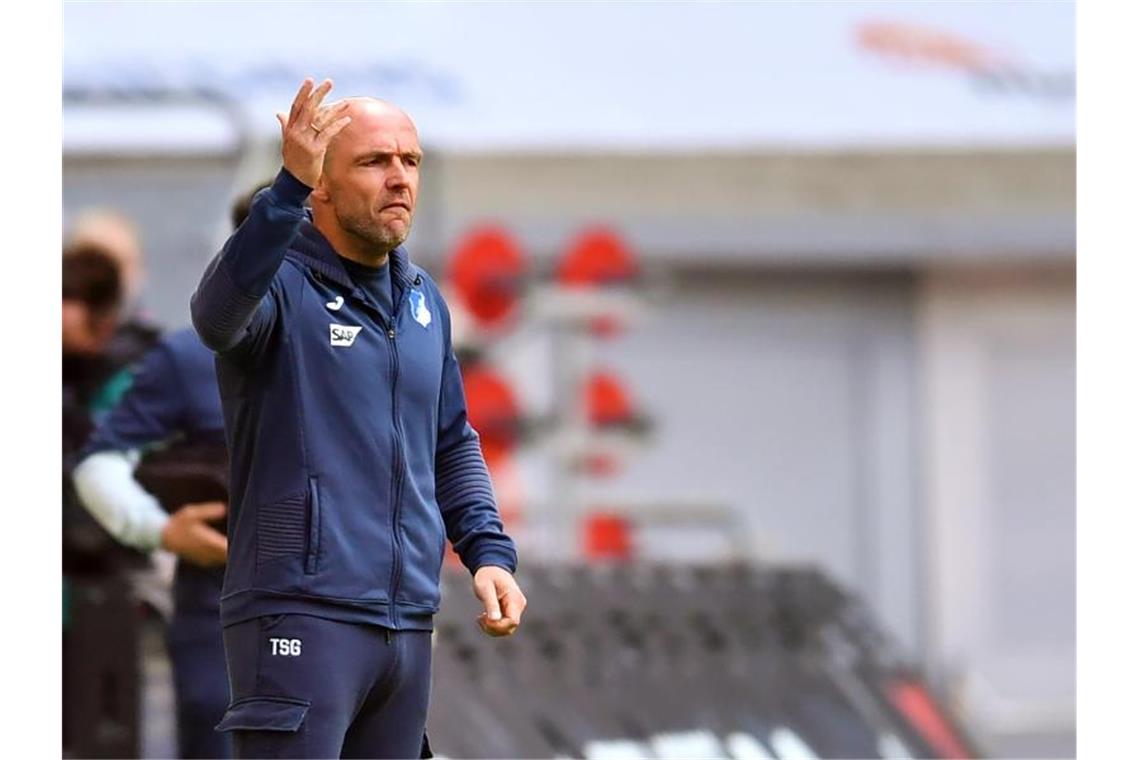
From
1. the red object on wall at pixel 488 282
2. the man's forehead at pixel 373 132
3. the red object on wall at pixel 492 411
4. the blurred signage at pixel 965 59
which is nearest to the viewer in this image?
the man's forehead at pixel 373 132

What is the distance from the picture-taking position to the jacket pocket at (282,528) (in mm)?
3715

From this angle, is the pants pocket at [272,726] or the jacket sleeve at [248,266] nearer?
the jacket sleeve at [248,266]

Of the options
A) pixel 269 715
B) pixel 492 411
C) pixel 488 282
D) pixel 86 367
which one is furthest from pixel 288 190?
pixel 488 282

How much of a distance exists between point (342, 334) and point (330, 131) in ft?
1.10

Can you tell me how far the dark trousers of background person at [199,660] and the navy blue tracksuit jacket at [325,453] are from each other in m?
1.72

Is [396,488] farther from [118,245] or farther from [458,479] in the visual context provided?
[118,245]

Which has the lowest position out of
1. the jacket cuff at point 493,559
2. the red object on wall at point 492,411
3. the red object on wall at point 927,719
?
the red object on wall at point 927,719

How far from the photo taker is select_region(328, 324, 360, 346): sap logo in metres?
3.75

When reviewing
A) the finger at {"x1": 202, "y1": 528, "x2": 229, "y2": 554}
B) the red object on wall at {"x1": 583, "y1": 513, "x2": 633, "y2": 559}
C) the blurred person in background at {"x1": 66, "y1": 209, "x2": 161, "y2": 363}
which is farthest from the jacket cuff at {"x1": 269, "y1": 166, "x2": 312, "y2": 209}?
the red object on wall at {"x1": 583, "y1": 513, "x2": 633, "y2": 559}

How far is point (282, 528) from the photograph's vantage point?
3725mm

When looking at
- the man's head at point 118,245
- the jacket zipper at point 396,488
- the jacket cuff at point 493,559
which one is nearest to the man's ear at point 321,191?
the jacket zipper at point 396,488

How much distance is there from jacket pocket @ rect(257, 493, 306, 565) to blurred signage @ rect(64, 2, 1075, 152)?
10.2m

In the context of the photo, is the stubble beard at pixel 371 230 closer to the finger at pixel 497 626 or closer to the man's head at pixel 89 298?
the finger at pixel 497 626

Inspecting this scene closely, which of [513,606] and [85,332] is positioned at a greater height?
[85,332]
